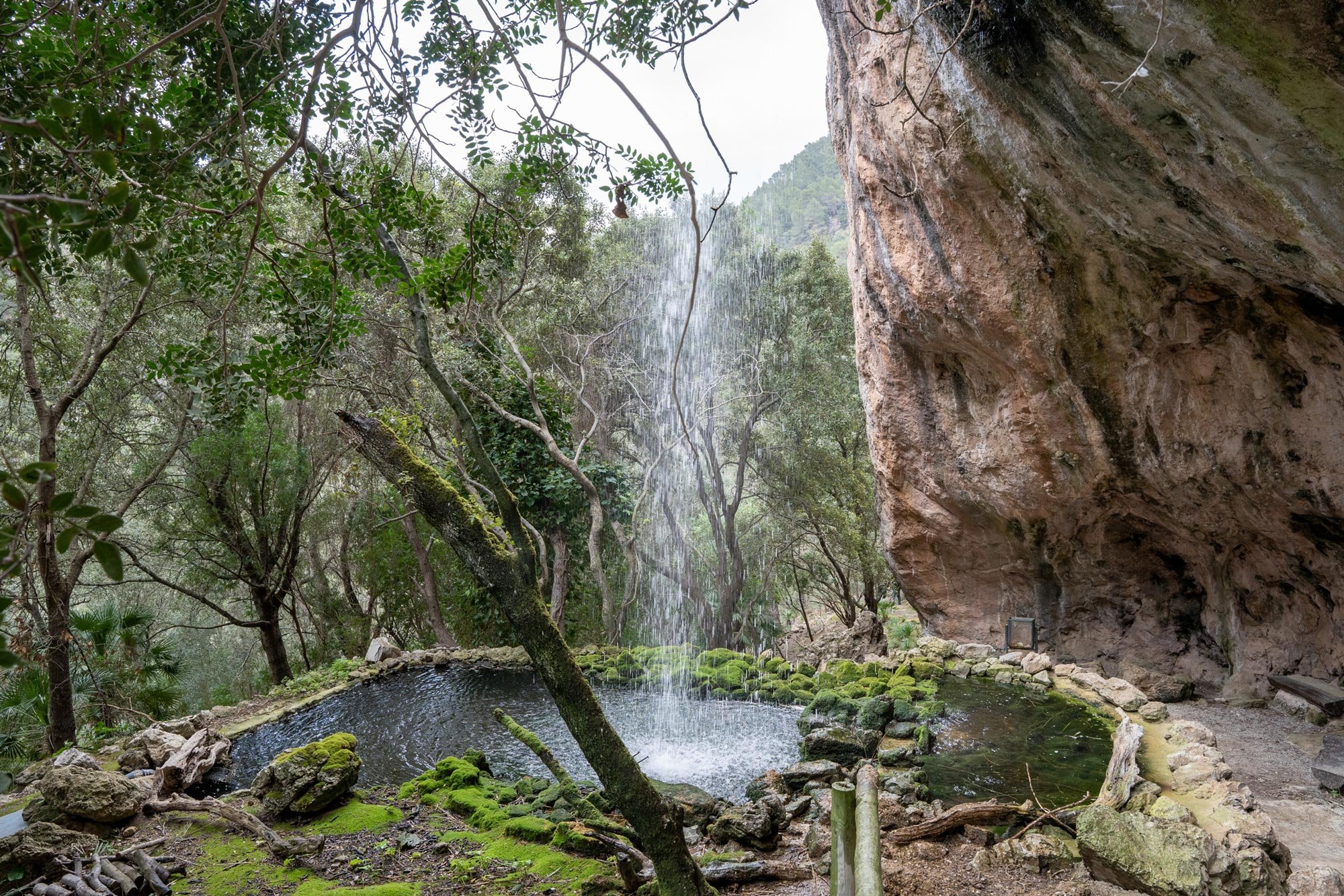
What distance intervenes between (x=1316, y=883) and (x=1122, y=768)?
5.57 feet

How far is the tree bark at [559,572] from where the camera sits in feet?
32.7

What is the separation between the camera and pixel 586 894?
3783 mm

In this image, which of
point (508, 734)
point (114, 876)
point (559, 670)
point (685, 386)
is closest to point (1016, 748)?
point (508, 734)

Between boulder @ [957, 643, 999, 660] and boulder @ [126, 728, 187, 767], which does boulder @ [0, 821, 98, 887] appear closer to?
boulder @ [126, 728, 187, 767]

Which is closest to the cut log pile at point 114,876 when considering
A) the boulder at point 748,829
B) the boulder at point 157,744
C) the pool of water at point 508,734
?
the pool of water at point 508,734

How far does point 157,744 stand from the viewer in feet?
22.0

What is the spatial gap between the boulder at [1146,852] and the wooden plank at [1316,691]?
13.7 ft

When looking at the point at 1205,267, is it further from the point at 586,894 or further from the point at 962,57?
the point at 586,894

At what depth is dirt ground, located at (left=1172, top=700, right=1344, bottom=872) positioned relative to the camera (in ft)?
14.9

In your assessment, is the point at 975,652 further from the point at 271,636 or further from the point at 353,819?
the point at 271,636

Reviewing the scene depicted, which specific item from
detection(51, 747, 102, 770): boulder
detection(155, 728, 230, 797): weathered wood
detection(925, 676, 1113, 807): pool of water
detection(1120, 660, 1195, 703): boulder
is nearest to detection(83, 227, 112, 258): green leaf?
detection(925, 676, 1113, 807): pool of water

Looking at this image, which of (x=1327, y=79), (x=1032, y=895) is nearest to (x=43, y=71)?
(x=1327, y=79)

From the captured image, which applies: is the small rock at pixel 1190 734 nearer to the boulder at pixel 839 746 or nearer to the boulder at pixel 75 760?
the boulder at pixel 839 746

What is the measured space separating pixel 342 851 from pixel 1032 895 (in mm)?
4036
